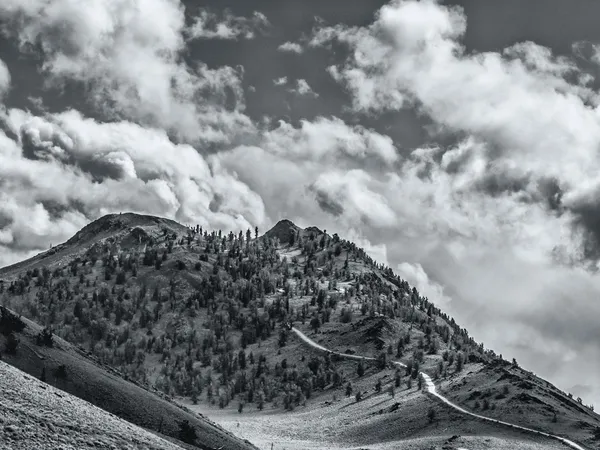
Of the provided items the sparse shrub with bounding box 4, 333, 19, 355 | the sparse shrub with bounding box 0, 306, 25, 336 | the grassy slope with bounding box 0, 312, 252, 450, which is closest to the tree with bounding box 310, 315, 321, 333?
the grassy slope with bounding box 0, 312, 252, 450

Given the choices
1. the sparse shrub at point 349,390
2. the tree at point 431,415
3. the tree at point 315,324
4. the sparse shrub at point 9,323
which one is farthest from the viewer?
the tree at point 315,324

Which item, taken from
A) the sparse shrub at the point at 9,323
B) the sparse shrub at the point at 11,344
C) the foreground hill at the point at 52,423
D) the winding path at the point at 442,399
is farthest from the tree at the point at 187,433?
the winding path at the point at 442,399

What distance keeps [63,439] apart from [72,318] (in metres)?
159

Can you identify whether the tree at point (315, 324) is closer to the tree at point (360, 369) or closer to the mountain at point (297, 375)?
the mountain at point (297, 375)

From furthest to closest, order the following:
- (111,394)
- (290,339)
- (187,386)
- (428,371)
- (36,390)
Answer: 1. (290,339)
2. (187,386)
3. (428,371)
4. (111,394)
5. (36,390)

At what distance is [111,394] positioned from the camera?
2141 inches

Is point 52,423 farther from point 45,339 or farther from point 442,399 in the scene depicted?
point 442,399

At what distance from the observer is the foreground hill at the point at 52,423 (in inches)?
1452

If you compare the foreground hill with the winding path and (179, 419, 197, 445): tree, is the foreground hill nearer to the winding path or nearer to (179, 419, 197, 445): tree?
(179, 419, 197, 445): tree

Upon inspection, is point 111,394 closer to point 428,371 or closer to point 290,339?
point 428,371

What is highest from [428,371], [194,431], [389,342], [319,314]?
[319,314]

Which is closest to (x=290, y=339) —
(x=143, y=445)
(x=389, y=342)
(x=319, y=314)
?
(x=319, y=314)

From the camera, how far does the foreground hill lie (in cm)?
3688

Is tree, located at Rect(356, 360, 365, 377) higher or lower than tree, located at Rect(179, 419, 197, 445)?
higher
